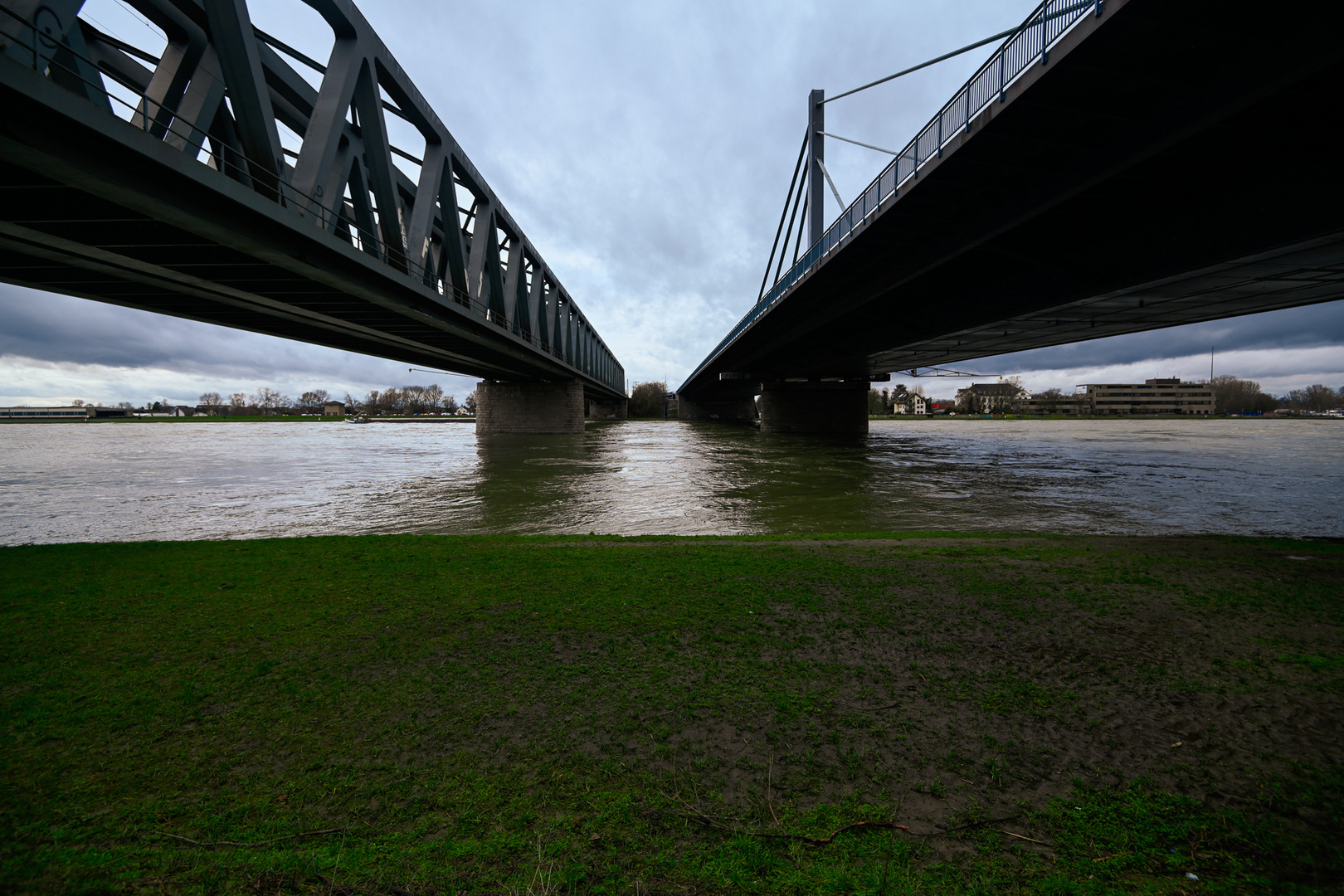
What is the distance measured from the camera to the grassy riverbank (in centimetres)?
240

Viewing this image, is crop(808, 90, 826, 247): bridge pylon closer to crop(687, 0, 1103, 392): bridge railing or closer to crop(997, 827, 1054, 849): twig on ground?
crop(687, 0, 1103, 392): bridge railing

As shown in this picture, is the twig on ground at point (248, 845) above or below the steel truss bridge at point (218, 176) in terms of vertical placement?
below

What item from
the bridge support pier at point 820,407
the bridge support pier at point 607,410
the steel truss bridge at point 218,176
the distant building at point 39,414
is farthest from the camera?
the distant building at point 39,414

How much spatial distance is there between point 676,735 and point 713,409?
5124 inches

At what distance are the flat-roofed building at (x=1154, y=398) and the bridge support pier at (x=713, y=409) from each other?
13227cm

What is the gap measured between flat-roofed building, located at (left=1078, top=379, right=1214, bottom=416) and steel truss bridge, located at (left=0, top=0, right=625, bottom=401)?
719 feet

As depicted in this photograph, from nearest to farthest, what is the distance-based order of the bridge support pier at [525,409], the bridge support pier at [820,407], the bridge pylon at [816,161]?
the bridge pylon at [816,161], the bridge support pier at [820,407], the bridge support pier at [525,409]

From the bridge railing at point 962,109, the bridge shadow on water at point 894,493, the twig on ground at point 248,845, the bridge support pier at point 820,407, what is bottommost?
the bridge shadow on water at point 894,493

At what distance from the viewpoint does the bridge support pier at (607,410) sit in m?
125

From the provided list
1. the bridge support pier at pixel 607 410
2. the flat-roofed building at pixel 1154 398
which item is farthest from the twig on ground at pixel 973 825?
the flat-roofed building at pixel 1154 398

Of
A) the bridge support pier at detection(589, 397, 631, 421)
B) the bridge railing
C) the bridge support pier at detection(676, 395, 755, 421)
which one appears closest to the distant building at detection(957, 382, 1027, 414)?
the bridge support pier at detection(676, 395, 755, 421)

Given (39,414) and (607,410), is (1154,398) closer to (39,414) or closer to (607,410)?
(607,410)

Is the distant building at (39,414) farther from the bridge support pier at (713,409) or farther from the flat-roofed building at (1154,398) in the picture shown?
the flat-roofed building at (1154,398)

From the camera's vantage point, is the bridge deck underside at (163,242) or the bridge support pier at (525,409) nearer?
the bridge deck underside at (163,242)
